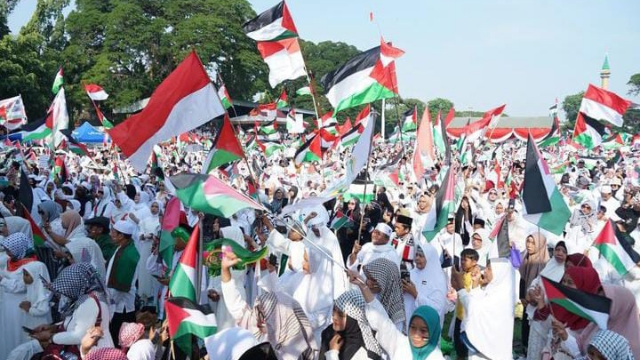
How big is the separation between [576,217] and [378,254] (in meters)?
4.66

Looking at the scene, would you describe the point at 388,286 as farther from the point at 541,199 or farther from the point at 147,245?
the point at 147,245

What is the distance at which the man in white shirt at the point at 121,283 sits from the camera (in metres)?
5.32

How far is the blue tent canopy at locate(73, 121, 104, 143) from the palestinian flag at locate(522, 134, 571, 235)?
65.6ft

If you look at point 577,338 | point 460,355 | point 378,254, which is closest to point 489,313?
point 577,338

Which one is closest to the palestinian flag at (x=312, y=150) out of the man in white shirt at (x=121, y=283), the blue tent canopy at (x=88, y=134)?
the man in white shirt at (x=121, y=283)

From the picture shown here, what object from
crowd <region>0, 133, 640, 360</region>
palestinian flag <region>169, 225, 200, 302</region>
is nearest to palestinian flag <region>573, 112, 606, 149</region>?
crowd <region>0, 133, 640, 360</region>

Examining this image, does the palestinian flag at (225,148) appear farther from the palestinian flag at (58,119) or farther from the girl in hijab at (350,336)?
the palestinian flag at (58,119)

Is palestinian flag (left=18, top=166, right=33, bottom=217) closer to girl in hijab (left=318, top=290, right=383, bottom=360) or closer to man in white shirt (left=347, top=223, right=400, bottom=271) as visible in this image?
man in white shirt (left=347, top=223, right=400, bottom=271)

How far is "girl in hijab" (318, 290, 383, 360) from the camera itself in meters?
3.74

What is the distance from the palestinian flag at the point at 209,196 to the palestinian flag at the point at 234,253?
0.24 m

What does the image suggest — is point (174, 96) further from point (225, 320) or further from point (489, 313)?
point (489, 313)

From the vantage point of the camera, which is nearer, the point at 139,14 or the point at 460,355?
the point at 460,355

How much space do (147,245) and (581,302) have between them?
18.1 feet

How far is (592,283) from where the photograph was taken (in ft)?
14.5
